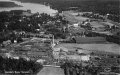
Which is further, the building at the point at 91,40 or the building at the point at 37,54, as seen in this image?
the building at the point at 91,40

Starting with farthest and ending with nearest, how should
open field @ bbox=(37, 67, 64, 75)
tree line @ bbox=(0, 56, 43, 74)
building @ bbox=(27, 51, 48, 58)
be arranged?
building @ bbox=(27, 51, 48, 58) < tree line @ bbox=(0, 56, 43, 74) < open field @ bbox=(37, 67, 64, 75)

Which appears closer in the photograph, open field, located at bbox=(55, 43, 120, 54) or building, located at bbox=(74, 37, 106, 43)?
open field, located at bbox=(55, 43, 120, 54)

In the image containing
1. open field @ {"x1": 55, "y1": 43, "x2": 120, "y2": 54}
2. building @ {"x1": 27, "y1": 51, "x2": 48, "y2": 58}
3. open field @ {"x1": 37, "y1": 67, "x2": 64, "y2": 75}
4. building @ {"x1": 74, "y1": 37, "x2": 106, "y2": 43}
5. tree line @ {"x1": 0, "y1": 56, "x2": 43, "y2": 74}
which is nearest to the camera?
open field @ {"x1": 37, "y1": 67, "x2": 64, "y2": 75}

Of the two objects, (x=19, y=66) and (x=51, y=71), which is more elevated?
(x=19, y=66)

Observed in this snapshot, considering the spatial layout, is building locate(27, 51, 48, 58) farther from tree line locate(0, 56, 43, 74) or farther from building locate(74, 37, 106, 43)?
building locate(74, 37, 106, 43)

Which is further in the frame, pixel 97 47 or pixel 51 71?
pixel 97 47

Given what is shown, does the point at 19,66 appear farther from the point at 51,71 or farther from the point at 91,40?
the point at 91,40

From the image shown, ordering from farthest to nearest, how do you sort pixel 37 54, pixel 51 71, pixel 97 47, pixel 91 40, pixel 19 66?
pixel 91 40 → pixel 97 47 → pixel 37 54 → pixel 19 66 → pixel 51 71

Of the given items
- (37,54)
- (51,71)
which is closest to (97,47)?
(37,54)

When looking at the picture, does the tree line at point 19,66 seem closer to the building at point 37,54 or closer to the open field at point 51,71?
the open field at point 51,71

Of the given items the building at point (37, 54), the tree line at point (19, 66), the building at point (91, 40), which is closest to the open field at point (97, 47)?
the building at point (91, 40)

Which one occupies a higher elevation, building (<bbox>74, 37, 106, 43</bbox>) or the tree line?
building (<bbox>74, 37, 106, 43</bbox>)

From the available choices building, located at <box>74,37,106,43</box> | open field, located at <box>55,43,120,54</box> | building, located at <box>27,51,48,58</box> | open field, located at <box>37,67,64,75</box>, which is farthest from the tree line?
building, located at <box>74,37,106,43</box>
